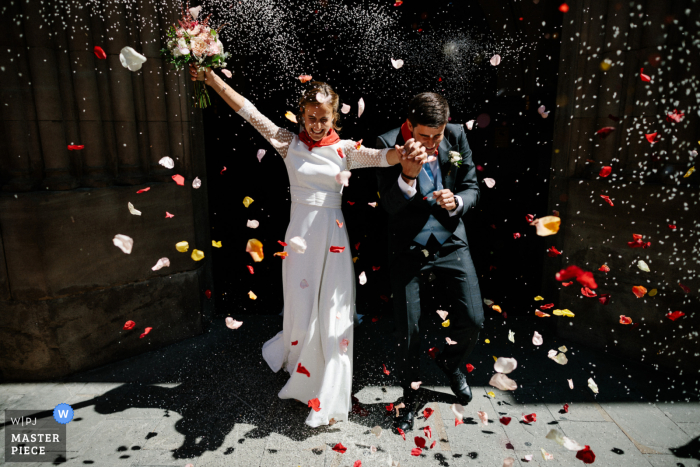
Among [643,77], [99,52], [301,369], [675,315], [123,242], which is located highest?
[99,52]

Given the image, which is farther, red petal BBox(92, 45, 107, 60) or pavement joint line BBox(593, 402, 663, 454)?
red petal BBox(92, 45, 107, 60)

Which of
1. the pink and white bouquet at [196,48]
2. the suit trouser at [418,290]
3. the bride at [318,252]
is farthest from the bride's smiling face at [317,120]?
the suit trouser at [418,290]

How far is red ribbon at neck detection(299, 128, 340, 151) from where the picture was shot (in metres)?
2.90

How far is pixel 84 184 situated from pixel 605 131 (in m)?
4.32

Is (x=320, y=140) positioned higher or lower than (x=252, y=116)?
lower

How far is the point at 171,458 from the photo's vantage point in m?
2.64

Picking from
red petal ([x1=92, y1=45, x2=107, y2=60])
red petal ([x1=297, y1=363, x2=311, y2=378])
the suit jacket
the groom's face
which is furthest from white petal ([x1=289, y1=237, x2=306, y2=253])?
red petal ([x1=92, y1=45, x2=107, y2=60])

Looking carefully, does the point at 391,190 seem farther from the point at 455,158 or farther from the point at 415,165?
the point at 455,158

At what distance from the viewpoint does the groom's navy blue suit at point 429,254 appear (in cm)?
291

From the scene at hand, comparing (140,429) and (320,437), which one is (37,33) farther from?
(320,437)

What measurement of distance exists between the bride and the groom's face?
229mm

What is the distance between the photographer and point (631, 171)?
3.57m

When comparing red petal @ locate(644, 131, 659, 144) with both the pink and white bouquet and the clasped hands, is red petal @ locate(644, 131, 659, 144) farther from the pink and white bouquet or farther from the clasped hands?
the pink and white bouquet

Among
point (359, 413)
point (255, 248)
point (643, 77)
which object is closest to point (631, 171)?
point (643, 77)
